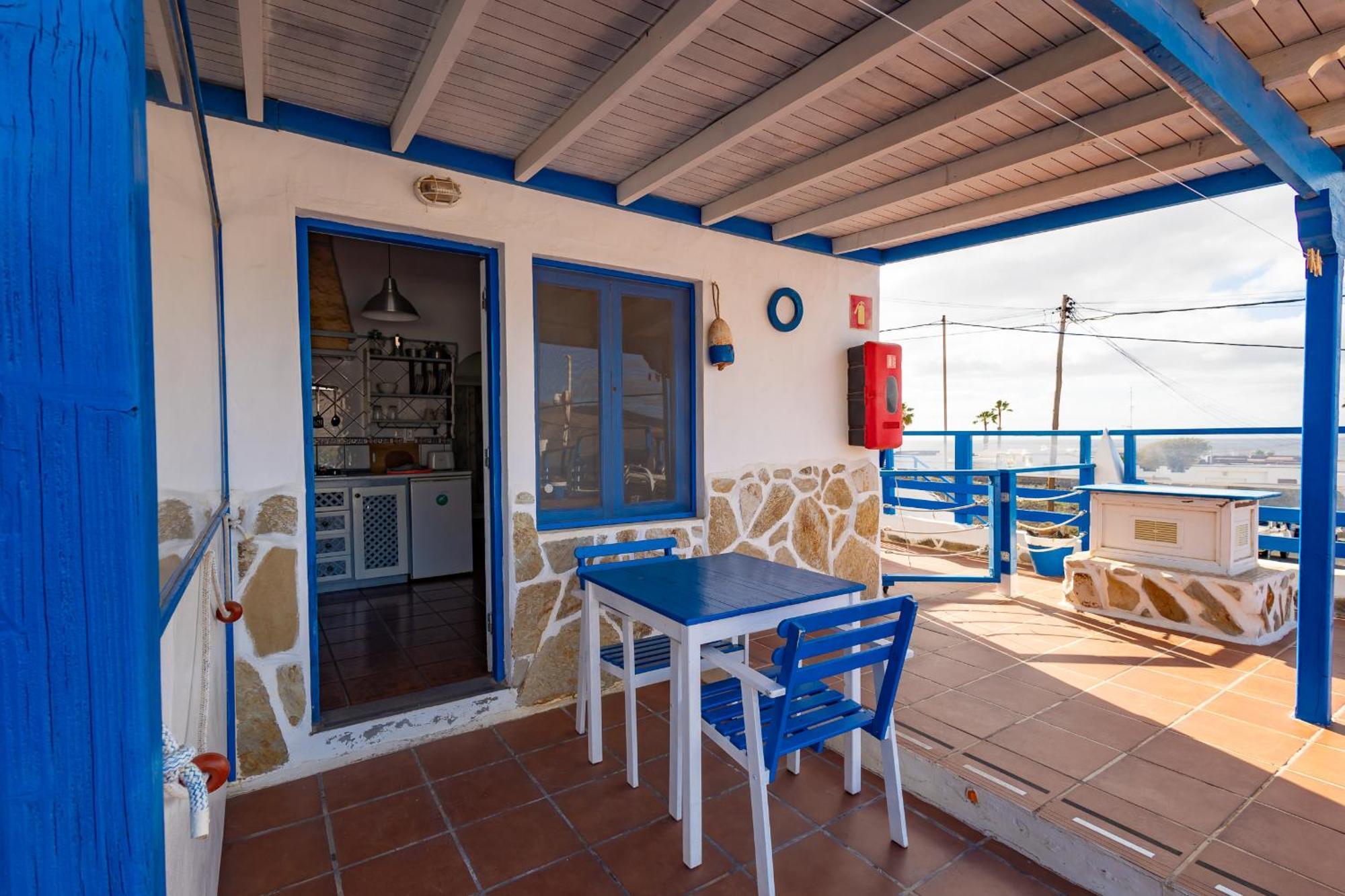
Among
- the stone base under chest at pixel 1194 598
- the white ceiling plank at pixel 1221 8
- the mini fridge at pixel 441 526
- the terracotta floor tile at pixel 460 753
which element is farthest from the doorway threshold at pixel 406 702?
the stone base under chest at pixel 1194 598

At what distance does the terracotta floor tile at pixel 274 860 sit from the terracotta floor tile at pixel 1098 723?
9.81 ft

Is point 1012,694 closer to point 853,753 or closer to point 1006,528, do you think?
point 853,753

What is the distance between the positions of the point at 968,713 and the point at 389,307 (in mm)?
5357

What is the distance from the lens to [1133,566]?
4336mm

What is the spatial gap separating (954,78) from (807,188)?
3.86ft

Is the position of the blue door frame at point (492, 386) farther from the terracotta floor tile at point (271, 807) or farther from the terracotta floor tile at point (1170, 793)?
the terracotta floor tile at point (1170, 793)

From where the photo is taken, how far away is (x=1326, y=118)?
8.77ft

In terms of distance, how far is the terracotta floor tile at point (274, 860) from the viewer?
2.11 meters

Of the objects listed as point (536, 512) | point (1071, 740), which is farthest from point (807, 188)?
point (1071, 740)

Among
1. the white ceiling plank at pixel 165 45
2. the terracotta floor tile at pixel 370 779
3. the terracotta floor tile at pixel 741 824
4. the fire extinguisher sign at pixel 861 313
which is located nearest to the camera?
the white ceiling plank at pixel 165 45

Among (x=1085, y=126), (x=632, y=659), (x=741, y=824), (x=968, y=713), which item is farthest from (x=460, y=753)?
(x=1085, y=126)

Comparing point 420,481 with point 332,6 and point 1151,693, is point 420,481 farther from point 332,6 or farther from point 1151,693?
point 1151,693

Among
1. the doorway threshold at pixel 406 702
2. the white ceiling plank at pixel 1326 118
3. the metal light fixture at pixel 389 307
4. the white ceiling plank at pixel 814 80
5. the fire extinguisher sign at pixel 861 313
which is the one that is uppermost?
the white ceiling plank at pixel 814 80

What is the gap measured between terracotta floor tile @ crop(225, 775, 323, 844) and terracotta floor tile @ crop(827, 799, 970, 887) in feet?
6.61
